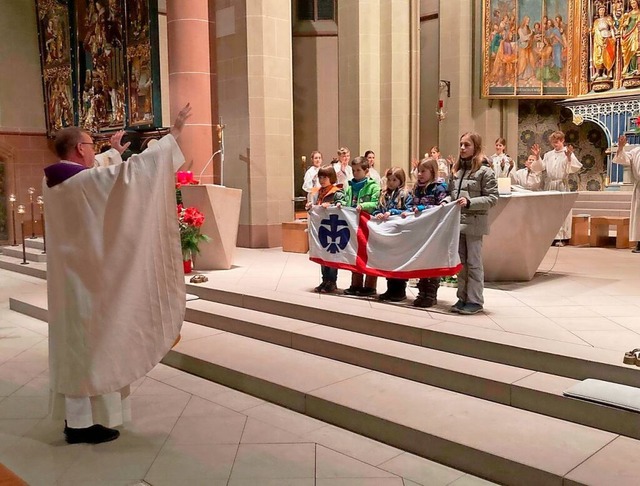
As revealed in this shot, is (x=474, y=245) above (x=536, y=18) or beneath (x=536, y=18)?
beneath

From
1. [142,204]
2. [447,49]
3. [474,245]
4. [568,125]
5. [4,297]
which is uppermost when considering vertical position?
[447,49]

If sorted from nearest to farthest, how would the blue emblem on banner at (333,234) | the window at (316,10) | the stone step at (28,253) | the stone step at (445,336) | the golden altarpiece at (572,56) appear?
the stone step at (445,336), the blue emblem on banner at (333,234), the stone step at (28,253), the golden altarpiece at (572,56), the window at (316,10)

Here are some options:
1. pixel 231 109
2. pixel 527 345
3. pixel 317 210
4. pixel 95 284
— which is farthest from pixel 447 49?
pixel 95 284

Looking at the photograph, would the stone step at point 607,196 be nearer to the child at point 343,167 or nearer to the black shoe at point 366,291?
the child at point 343,167

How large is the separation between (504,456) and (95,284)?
8.45 ft

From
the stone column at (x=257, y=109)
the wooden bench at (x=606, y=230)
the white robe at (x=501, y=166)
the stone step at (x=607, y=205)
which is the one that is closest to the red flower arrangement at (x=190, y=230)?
the stone column at (x=257, y=109)

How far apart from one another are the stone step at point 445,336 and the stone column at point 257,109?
4.05 metres

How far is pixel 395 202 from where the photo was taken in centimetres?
658

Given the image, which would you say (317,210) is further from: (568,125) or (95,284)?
(568,125)

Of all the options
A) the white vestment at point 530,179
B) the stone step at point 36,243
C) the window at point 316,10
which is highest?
the window at point 316,10

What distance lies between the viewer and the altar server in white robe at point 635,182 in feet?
31.5

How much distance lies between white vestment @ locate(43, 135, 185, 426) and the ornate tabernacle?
9824 mm

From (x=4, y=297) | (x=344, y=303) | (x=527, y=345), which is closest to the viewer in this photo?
(x=527, y=345)

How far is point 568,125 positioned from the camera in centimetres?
1476
